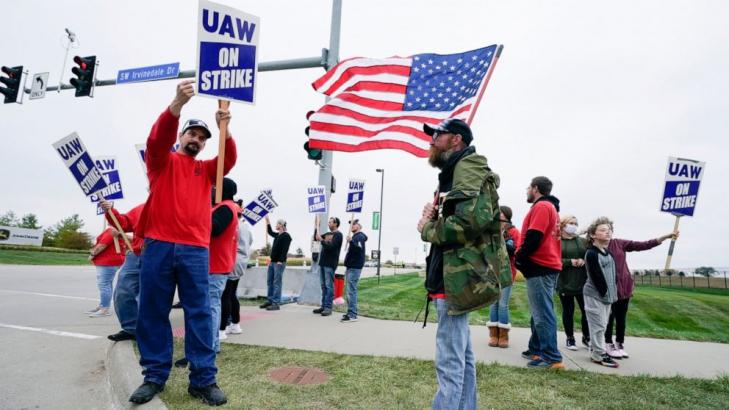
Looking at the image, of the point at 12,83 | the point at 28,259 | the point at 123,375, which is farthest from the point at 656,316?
the point at 28,259

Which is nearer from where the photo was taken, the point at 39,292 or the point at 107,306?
the point at 107,306

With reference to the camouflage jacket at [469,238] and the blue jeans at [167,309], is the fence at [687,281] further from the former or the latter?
the blue jeans at [167,309]

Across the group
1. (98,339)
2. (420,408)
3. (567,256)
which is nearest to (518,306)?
(567,256)

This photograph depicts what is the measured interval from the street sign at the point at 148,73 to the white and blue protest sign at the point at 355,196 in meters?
6.18

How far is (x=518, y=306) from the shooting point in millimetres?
12219

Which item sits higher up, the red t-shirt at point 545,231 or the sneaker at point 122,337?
the red t-shirt at point 545,231

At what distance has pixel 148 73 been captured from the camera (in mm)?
12344

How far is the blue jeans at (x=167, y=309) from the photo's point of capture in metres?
3.36

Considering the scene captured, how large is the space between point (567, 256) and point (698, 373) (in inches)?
83.9

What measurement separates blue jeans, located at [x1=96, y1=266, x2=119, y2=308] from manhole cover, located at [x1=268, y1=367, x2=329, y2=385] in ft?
15.8

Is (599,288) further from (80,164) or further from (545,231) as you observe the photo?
(80,164)

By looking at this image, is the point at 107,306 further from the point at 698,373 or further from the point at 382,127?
the point at 698,373

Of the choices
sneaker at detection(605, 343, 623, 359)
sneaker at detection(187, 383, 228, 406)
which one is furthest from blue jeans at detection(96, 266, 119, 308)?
sneaker at detection(605, 343, 623, 359)

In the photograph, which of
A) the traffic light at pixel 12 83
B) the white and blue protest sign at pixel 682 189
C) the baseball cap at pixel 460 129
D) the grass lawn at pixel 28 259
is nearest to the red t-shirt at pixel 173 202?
the baseball cap at pixel 460 129
